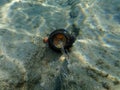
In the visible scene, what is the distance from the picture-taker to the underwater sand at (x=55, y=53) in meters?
3.45

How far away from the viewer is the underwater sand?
3.45m

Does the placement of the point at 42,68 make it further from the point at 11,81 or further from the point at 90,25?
the point at 90,25

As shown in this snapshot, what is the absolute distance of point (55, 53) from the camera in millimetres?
4031

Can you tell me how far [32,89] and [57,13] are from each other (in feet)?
7.25

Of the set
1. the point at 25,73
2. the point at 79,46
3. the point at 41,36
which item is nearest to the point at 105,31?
the point at 79,46

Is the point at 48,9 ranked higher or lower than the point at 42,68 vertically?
higher

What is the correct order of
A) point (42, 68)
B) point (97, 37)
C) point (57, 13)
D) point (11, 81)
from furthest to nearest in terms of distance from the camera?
point (57, 13) < point (97, 37) < point (42, 68) < point (11, 81)

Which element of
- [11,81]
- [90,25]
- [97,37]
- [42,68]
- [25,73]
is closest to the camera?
[11,81]

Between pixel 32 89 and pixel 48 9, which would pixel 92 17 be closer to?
pixel 48 9

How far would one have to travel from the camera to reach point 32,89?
3.46 metres

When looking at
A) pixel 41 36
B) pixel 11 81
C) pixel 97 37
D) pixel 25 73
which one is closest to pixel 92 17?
pixel 97 37

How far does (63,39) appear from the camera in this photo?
4.02 m

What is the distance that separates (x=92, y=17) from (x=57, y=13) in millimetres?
887

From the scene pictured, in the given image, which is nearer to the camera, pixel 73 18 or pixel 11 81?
pixel 11 81
